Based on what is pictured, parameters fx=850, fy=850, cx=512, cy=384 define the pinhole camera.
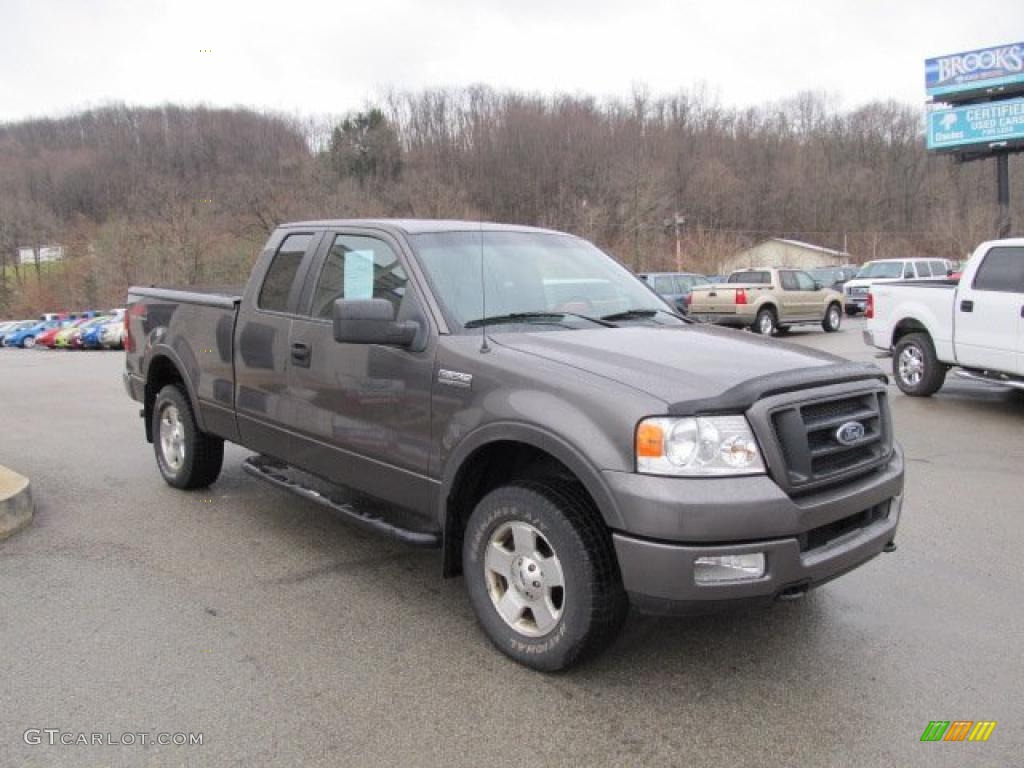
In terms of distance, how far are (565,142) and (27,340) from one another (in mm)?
55550

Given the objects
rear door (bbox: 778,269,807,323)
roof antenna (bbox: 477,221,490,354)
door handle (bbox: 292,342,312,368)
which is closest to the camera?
roof antenna (bbox: 477,221,490,354)

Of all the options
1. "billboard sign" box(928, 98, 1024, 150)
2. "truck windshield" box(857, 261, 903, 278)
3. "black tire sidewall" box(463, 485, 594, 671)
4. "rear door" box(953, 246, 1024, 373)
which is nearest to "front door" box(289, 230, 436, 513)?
"black tire sidewall" box(463, 485, 594, 671)

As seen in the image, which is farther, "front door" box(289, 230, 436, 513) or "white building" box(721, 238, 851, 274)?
"white building" box(721, 238, 851, 274)

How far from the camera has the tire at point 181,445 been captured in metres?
6.12

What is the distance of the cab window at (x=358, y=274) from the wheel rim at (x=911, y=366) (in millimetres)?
8311

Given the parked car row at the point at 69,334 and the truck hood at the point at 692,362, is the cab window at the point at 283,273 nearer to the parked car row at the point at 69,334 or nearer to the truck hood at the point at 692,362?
the truck hood at the point at 692,362

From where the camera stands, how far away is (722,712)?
3.21 meters

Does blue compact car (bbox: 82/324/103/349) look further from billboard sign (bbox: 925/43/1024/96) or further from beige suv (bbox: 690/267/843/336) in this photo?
billboard sign (bbox: 925/43/1024/96)

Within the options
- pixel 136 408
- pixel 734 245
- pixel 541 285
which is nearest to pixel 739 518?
pixel 541 285

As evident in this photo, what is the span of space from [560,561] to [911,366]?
349 inches

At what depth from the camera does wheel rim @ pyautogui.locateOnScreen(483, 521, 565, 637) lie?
343 centimetres

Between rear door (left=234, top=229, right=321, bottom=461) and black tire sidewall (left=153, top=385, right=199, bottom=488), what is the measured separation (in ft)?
2.90

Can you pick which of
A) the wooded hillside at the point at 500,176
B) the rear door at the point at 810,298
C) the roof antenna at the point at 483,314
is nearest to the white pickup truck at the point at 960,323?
the roof antenna at the point at 483,314

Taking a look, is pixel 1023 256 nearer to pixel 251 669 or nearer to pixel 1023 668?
pixel 1023 668
